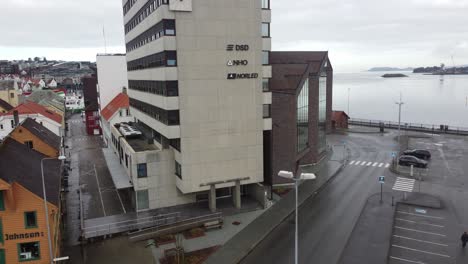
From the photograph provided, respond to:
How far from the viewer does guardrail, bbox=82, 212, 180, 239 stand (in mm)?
31797

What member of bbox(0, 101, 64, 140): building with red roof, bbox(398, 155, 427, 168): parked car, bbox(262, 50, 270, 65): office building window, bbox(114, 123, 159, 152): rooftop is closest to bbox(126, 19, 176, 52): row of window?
bbox(262, 50, 270, 65): office building window

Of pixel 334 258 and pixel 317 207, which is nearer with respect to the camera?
pixel 334 258

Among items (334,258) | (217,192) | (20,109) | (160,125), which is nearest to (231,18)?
(160,125)

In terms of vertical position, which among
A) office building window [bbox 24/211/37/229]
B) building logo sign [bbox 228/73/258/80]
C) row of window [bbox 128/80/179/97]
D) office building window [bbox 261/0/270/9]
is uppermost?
office building window [bbox 261/0/270/9]

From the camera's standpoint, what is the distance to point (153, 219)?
113ft

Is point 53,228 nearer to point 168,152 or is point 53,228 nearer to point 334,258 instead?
point 168,152

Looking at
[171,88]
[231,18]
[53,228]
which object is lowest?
[53,228]

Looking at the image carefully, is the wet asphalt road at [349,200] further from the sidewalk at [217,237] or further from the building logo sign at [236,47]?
the building logo sign at [236,47]

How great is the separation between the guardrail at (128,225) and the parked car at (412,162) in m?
34.5

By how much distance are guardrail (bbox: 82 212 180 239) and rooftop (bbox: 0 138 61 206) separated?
14.3ft

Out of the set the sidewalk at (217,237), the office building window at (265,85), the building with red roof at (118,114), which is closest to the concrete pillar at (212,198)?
the sidewalk at (217,237)

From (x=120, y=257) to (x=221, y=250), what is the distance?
304 inches

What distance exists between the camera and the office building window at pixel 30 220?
2634 centimetres

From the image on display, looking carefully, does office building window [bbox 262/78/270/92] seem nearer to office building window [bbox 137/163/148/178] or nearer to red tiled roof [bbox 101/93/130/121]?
office building window [bbox 137/163/148/178]
